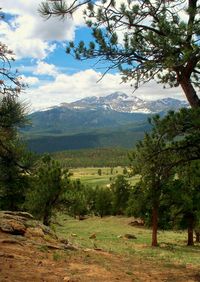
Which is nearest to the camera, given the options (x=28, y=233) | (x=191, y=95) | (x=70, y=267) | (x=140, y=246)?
(x=191, y=95)

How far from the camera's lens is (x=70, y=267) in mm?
16625

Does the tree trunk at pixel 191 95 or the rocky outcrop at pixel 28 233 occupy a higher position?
the tree trunk at pixel 191 95

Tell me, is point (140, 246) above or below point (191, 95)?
below

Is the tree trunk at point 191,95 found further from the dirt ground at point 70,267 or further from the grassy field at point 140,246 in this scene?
the grassy field at point 140,246

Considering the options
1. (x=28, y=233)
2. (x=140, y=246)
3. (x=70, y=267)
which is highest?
(x=28, y=233)

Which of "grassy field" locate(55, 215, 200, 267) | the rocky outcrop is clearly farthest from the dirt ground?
"grassy field" locate(55, 215, 200, 267)

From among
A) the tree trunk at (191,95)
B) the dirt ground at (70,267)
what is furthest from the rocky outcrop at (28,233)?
the tree trunk at (191,95)

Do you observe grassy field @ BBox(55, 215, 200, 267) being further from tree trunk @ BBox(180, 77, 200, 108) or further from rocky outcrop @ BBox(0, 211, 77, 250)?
tree trunk @ BBox(180, 77, 200, 108)

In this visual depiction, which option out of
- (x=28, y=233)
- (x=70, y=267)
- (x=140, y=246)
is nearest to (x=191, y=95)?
(x=70, y=267)

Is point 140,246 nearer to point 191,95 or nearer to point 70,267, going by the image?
point 70,267

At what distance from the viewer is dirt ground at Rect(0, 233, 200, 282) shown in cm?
1427

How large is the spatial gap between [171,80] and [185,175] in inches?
230

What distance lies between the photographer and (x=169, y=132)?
1634 centimetres

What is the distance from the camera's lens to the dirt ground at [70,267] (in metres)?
14.3
